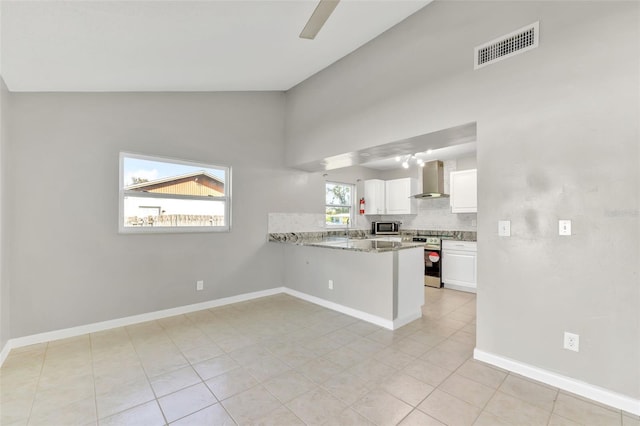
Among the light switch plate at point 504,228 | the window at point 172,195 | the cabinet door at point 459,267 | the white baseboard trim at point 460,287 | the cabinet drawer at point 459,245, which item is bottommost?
the white baseboard trim at point 460,287

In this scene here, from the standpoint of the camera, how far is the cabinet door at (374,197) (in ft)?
21.2

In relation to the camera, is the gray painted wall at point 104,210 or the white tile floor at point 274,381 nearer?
the white tile floor at point 274,381

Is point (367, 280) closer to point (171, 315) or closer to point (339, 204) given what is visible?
point (171, 315)

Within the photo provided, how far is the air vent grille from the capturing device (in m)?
2.11

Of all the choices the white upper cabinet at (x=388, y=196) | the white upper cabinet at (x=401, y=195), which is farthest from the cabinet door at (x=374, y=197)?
the white upper cabinet at (x=401, y=195)

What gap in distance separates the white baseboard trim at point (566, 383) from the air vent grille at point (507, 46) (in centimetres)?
245

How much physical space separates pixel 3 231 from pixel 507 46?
4.55 m

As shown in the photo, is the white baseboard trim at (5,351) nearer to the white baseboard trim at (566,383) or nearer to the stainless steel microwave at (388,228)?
the white baseboard trim at (566,383)

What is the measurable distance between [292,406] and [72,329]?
2.62 metres

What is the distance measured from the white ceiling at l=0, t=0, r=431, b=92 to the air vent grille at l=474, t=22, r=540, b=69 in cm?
85

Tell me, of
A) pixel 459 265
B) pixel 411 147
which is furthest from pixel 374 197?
pixel 411 147

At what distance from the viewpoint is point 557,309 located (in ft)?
6.66

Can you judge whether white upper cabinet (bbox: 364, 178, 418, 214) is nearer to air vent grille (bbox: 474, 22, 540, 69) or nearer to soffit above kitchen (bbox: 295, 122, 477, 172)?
soffit above kitchen (bbox: 295, 122, 477, 172)

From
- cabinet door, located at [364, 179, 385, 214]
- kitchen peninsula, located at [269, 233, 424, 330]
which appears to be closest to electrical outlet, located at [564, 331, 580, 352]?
kitchen peninsula, located at [269, 233, 424, 330]
